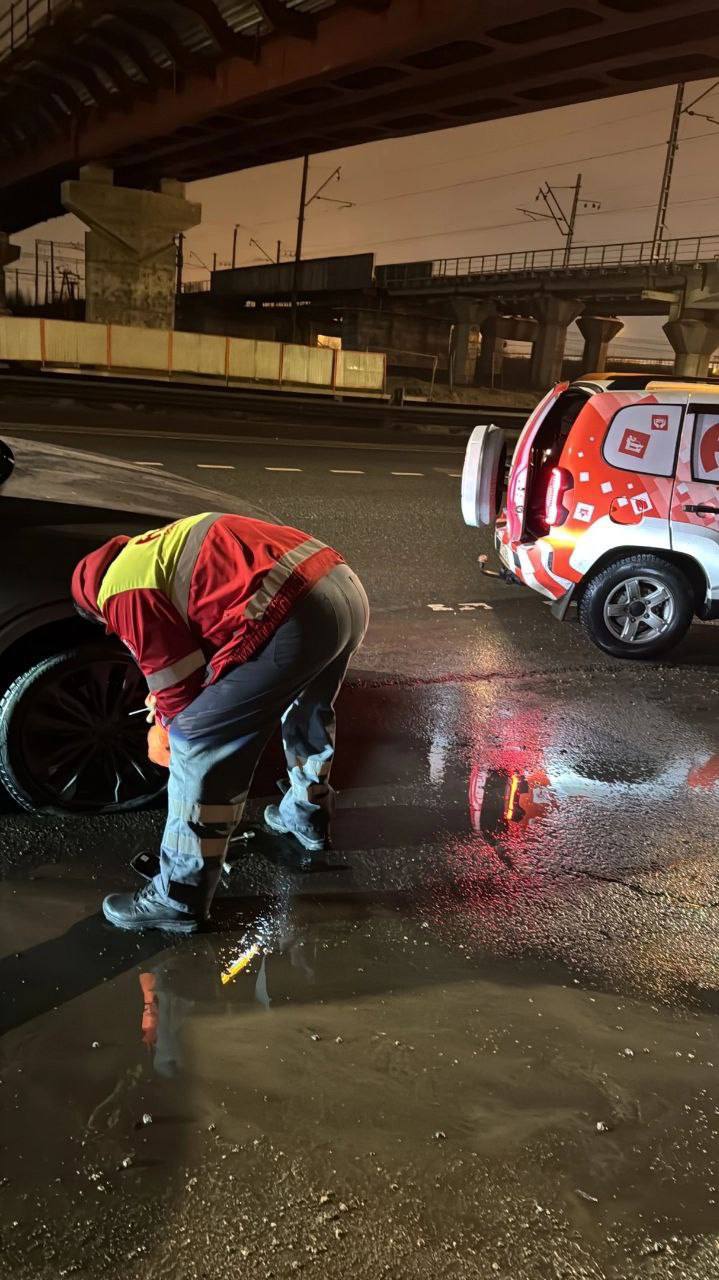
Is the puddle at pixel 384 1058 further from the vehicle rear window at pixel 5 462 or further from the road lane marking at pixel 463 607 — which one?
the road lane marking at pixel 463 607

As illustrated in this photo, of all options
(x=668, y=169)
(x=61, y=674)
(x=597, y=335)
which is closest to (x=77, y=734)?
(x=61, y=674)

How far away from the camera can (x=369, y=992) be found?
268 centimetres

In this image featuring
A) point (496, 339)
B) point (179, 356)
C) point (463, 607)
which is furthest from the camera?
Result: point (496, 339)

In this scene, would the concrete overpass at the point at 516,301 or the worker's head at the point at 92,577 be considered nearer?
the worker's head at the point at 92,577

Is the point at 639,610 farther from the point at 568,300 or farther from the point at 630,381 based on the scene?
the point at 568,300

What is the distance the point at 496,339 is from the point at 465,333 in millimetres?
5654

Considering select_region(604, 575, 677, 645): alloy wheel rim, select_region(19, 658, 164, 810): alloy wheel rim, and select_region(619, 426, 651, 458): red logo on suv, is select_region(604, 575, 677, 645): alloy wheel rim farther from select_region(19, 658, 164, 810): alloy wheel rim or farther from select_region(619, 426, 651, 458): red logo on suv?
select_region(19, 658, 164, 810): alloy wheel rim

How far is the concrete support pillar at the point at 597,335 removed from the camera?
2655 inches

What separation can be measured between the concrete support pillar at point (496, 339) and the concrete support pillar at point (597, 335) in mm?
4674

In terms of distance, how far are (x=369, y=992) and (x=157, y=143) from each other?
32.8 meters

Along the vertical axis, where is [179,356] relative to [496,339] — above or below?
below

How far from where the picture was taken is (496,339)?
7150cm

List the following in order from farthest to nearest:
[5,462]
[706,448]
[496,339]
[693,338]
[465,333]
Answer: [496,339] → [465,333] → [693,338] → [706,448] → [5,462]

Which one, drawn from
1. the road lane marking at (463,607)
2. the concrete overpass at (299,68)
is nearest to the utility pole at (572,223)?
the concrete overpass at (299,68)
